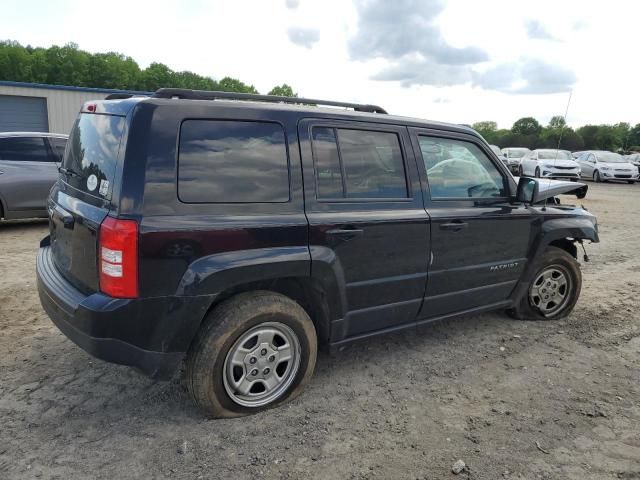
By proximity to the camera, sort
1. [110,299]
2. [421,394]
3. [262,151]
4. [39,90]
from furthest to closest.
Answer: [39,90] < [421,394] < [262,151] < [110,299]

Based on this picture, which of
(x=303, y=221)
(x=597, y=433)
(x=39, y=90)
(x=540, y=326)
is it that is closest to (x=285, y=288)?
(x=303, y=221)

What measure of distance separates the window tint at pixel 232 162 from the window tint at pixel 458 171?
4.08 ft

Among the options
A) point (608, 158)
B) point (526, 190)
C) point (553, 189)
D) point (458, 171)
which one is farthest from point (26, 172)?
point (608, 158)

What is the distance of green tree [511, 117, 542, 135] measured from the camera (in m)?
72.1

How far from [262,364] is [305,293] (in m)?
0.52

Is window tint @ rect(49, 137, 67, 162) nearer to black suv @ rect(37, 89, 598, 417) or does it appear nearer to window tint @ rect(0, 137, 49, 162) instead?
window tint @ rect(0, 137, 49, 162)

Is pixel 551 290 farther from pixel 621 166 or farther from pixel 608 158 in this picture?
pixel 608 158

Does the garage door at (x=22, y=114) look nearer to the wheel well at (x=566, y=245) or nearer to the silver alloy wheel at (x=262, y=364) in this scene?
the silver alloy wheel at (x=262, y=364)

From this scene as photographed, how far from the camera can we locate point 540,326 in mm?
4617

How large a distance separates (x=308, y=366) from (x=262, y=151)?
4.57 ft

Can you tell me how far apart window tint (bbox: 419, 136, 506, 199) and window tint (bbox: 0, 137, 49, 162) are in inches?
277

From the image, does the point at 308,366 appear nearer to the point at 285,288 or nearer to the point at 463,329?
the point at 285,288

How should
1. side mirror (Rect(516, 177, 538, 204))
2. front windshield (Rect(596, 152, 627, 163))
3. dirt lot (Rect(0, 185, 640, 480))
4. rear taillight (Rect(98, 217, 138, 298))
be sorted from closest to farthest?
rear taillight (Rect(98, 217, 138, 298)) < dirt lot (Rect(0, 185, 640, 480)) < side mirror (Rect(516, 177, 538, 204)) < front windshield (Rect(596, 152, 627, 163))

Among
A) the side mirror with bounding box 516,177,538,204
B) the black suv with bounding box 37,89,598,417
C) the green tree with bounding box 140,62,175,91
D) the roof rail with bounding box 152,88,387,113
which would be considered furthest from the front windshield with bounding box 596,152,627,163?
the green tree with bounding box 140,62,175,91
